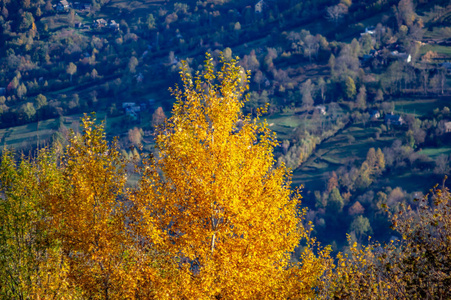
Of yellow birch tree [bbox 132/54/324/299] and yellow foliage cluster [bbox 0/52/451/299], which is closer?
yellow foliage cluster [bbox 0/52/451/299]

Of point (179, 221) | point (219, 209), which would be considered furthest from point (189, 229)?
point (219, 209)

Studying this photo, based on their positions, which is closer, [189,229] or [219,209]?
[189,229]

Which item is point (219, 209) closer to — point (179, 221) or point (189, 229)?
point (189, 229)

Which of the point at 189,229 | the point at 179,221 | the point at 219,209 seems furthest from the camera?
the point at 179,221

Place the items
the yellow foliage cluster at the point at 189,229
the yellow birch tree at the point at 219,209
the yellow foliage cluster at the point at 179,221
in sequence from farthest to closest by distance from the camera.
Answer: the yellow foliage cluster at the point at 179,221, the yellow birch tree at the point at 219,209, the yellow foliage cluster at the point at 189,229

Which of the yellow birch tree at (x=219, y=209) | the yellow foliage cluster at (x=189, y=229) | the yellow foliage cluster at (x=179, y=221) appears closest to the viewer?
the yellow foliage cluster at (x=189, y=229)

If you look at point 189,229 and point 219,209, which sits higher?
point 219,209

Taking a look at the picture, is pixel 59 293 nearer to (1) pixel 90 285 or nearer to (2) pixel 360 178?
(1) pixel 90 285

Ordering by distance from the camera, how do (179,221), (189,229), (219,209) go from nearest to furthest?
(189,229)
(219,209)
(179,221)

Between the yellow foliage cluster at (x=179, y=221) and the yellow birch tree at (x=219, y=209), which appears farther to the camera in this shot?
the yellow foliage cluster at (x=179, y=221)

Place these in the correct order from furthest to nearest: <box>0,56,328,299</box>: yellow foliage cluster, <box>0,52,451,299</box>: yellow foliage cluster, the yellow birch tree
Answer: <box>0,56,328,299</box>: yellow foliage cluster → the yellow birch tree → <box>0,52,451,299</box>: yellow foliage cluster

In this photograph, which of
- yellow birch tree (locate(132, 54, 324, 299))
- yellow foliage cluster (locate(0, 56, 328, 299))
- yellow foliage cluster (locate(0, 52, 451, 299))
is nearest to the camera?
yellow foliage cluster (locate(0, 52, 451, 299))

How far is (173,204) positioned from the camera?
22891 millimetres

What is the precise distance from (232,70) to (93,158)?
8441 mm
